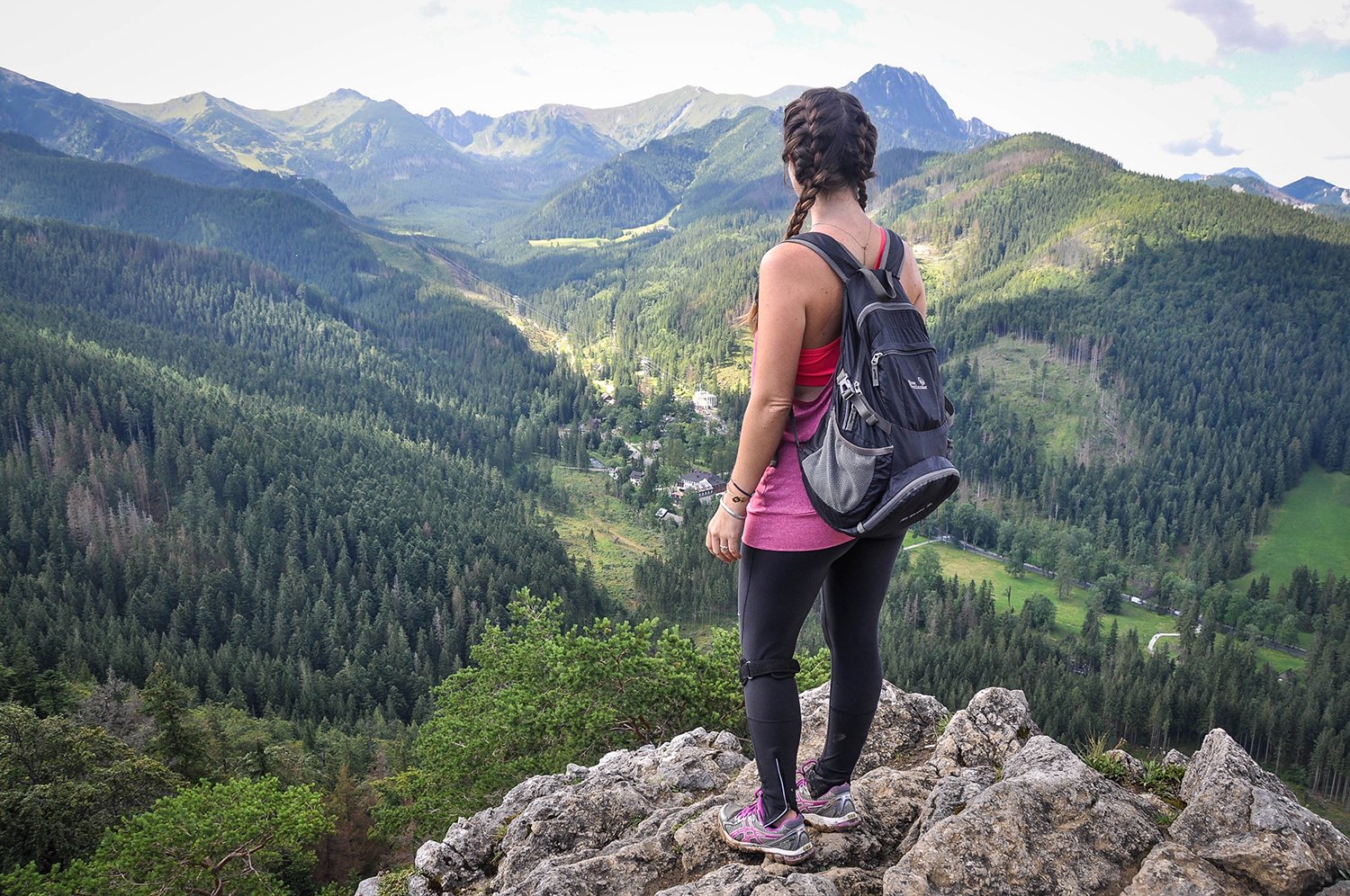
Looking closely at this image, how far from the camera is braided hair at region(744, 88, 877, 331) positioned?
5086mm

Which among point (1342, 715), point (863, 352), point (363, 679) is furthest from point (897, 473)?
point (1342, 715)

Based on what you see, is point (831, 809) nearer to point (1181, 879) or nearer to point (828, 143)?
point (1181, 879)

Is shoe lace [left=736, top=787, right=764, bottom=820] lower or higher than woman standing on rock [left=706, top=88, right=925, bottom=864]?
lower

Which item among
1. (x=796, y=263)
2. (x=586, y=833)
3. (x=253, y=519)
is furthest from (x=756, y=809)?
(x=253, y=519)

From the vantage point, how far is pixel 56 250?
18775 cm

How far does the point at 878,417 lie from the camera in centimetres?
483

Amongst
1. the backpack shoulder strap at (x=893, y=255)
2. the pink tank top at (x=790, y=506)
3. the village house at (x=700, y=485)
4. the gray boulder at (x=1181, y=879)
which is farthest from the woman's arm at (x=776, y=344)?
the village house at (x=700, y=485)

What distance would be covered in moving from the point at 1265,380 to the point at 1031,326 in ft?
152

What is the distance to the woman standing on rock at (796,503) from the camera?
5.06 metres

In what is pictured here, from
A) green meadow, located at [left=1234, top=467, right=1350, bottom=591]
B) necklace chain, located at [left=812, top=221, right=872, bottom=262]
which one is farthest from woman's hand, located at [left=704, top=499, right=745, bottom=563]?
green meadow, located at [left=1234, top=467, right=1350, bottom=591]

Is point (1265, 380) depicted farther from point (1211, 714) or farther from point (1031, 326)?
point (1211, 714)

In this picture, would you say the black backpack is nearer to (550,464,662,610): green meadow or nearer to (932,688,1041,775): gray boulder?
(932,688,1041,775): gray boulder

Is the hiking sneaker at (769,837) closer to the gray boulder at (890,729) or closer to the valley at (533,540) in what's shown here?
the gray boulder at (890,729)

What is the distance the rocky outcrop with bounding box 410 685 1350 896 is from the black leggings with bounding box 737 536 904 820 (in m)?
0.87
